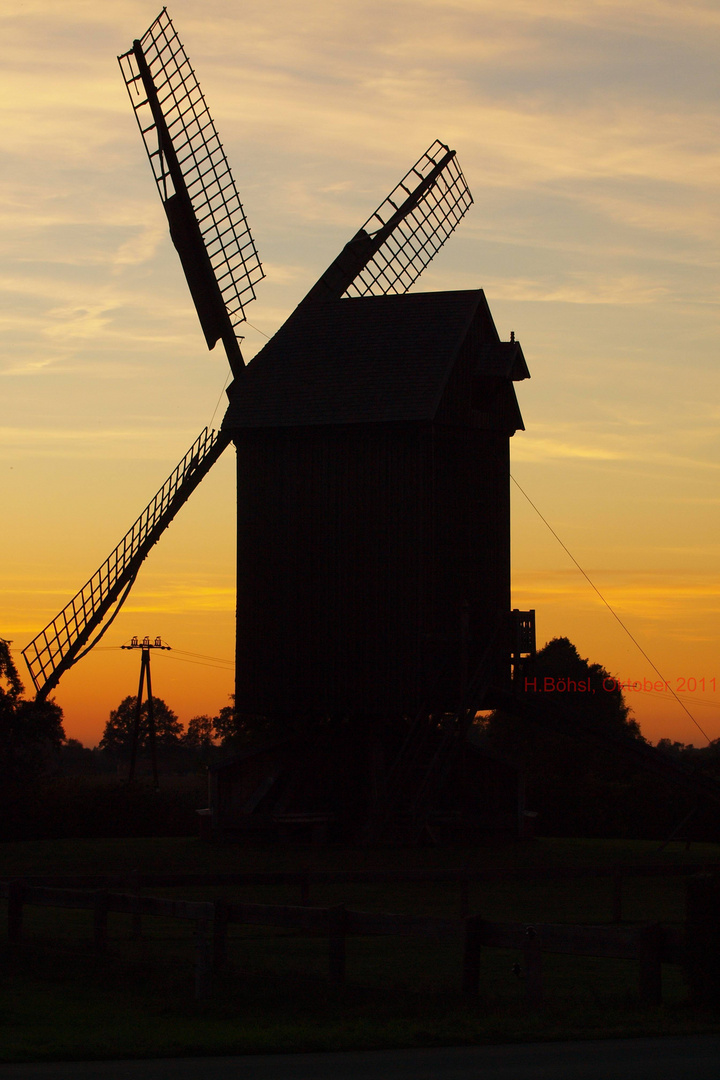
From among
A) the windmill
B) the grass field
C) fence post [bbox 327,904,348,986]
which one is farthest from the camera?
the windmill

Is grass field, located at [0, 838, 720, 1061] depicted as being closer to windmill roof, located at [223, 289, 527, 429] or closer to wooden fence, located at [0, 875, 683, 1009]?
wooden fence, located at [0, 875, 683, 1009]

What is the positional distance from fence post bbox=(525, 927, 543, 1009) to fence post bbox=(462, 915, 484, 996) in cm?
64

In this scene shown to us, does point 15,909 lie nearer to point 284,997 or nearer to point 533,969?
point 284,997

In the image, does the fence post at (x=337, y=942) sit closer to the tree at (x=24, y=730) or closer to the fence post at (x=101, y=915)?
the fence post at (x=101, y=915)

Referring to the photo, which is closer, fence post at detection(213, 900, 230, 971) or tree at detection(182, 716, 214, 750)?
fence post at detection(213, 900, 230, 971)

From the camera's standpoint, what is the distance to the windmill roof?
119 feet

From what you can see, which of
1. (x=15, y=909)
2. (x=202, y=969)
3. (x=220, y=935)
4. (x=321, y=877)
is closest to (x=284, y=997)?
(x=202, y=969)

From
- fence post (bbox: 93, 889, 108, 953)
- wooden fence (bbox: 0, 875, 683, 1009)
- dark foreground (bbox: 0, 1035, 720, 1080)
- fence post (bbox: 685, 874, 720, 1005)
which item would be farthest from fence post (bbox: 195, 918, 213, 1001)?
fence post (bbox: 685, 874, 720, 1005)

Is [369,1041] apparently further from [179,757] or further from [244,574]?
[179,757]

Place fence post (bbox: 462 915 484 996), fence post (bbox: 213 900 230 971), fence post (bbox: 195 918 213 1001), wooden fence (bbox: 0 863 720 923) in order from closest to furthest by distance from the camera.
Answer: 1. fence post (bbox: 462 915 484 996)
2. fence post (bbox: 195 918 213 1001)
3. fence post (bbox: 213 900 230 971)
4. wooden fence (bbox: 0 863 720 923)

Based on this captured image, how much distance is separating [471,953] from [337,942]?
1362 mm

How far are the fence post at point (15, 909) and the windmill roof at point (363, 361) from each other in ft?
68.1

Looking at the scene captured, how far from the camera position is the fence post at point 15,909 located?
1670 centimetres

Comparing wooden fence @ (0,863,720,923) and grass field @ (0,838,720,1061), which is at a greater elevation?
wooden fence @ (0,863,720,923)
